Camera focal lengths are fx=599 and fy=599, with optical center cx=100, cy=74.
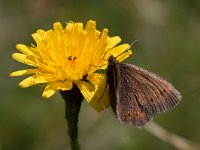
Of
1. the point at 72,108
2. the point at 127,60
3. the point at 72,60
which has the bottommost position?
the point at 127,60

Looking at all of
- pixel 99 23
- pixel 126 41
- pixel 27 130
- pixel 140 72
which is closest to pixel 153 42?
pixel 126 41

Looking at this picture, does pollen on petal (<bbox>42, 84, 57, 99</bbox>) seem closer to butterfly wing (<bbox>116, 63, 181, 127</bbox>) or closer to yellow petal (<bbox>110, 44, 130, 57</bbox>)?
butterfly wing (<bbox>116, 63, 181, 127</bbox>)

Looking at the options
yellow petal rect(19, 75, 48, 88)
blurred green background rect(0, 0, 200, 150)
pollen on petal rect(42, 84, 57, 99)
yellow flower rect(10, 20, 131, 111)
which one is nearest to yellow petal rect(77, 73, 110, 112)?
yellow flower rect(10, 20, 131, 111)

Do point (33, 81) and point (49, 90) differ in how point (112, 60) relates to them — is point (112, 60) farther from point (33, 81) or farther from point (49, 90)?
point (33, 81)

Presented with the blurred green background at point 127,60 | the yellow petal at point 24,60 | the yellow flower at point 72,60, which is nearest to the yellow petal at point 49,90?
the yellow flower at point 72,60

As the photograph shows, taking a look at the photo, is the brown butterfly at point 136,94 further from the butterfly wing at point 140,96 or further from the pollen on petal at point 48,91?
the pollen on petal at point 48,91

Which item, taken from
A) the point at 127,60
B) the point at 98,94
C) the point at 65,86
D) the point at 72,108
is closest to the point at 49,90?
the point at 65,86
